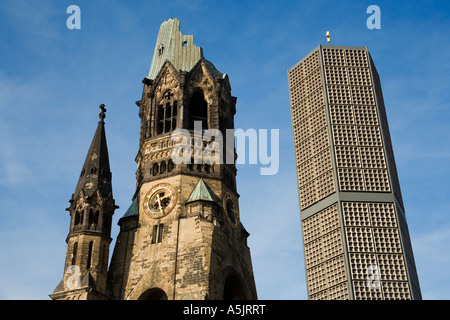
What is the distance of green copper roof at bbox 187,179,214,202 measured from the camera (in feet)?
190

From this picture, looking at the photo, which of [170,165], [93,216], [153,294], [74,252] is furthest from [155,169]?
[153,294]

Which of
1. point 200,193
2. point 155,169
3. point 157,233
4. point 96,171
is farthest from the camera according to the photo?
point 155,169

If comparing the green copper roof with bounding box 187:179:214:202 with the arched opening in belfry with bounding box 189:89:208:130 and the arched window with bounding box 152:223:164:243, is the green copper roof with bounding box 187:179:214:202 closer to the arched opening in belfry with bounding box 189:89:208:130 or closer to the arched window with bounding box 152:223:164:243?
the arched window with bounding box 152:223:164:243

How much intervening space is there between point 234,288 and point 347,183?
600 inches

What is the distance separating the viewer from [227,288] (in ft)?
194

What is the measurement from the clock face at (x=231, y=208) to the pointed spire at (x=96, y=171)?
34.7 feet

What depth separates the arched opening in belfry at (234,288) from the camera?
58000 mm

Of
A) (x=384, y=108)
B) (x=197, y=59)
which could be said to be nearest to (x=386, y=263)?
(x=384, y=108)

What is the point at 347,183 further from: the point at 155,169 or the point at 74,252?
the point at 74,252

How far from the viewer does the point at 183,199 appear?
193 feet

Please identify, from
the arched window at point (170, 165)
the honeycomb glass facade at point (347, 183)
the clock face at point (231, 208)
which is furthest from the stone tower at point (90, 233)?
the honeycomb glass facade at point (347, 183)

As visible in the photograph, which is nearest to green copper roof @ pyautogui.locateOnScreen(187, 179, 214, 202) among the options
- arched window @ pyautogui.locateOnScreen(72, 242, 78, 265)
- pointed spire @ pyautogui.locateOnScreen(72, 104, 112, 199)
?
pointed spire @ pyautogui.locateOnScreen(72, 104, 112, 199)

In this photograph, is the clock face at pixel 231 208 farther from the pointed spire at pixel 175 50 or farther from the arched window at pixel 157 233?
the pointed spire at pixel 175 50
